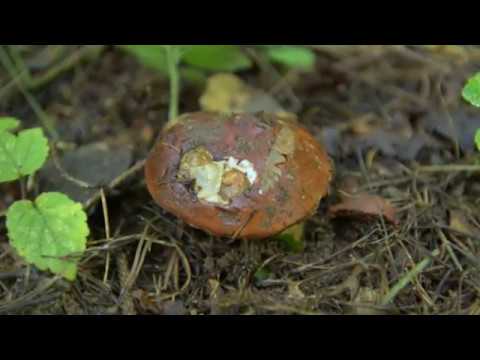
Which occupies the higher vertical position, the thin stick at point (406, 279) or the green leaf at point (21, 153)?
the green leaf at point (21, 153)

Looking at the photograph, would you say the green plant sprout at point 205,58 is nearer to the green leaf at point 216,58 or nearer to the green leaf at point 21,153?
the green leaf at point 216,58

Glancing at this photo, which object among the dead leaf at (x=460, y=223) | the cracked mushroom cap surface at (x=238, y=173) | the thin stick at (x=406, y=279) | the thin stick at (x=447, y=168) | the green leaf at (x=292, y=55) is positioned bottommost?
the thin stick at (x=406, y=279)

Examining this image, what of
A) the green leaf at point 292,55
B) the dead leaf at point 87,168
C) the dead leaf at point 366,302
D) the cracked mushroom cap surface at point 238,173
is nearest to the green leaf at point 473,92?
the cracked mushroom cap surface at point 238,173

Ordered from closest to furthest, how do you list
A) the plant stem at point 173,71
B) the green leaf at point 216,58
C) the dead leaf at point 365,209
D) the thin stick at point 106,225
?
the thin stick at point 106,225, the dead leaf at point 365,209, the plant stem at point 173,71, the green leaf at point 216,58

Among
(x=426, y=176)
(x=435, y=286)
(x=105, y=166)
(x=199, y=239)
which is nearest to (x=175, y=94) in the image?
(x=105, y=166)

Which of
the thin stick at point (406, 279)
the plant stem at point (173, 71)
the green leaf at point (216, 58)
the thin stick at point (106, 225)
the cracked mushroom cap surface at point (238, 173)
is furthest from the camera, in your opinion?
the green leaf at point (216, 58)

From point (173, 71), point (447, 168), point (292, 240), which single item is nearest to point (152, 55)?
point (173, 71)

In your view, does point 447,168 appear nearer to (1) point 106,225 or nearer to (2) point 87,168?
(1) point 106,225
